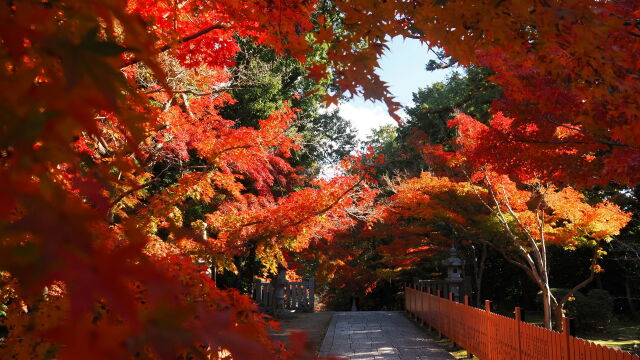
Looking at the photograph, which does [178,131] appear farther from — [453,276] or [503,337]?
[453,276]

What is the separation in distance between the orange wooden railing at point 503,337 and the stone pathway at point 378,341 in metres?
0.50

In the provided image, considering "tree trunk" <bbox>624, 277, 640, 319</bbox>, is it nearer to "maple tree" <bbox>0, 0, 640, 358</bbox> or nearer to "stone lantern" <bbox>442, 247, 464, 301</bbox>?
"stone lantern" <bbox>442, 247, 464, 301</bbox>

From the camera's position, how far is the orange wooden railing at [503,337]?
4129 mm

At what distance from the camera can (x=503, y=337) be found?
6.14 metres

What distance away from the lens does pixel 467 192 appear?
473 inches

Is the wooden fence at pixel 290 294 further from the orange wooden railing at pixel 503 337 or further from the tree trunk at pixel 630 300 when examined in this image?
the tree trunk at pixel 630 300

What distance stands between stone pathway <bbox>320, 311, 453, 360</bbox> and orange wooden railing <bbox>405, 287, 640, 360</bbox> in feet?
1.64

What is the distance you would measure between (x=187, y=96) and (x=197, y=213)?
4431 millimetres

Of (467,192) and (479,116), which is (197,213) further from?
(479,116)

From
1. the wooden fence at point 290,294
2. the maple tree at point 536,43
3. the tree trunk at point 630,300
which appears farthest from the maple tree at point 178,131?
the tree trunk at point 630,300

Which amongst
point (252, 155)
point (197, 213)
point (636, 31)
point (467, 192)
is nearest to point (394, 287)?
point (467, 192)

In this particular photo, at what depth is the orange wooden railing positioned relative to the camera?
4129mm

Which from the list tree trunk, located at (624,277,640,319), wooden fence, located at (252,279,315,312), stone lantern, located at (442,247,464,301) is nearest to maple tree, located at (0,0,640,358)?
stone lantern, located at (442,247,464,301)

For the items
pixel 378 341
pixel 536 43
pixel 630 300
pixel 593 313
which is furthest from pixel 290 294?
pixel 536 43
